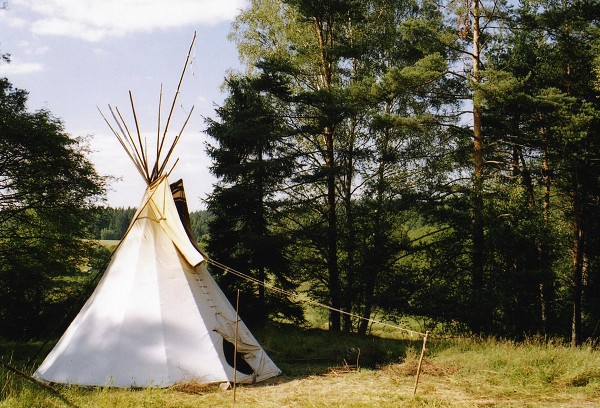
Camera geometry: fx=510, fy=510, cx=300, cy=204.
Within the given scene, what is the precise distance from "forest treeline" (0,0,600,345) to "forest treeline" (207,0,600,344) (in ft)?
0.19

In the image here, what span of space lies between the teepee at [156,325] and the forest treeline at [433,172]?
16.8 feet

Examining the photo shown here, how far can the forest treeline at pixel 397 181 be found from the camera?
13.0m

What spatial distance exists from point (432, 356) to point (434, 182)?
5.74 metres

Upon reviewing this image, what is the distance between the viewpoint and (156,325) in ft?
25.7

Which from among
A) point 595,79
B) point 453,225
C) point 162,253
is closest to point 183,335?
point 162,253

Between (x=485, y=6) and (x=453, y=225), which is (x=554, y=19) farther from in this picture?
(x=453, y=225)

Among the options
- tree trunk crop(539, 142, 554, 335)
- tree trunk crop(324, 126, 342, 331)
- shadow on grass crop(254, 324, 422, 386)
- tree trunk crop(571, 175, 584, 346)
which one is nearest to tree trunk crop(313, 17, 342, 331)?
tree trunk crop(324, 126, 342, 331)

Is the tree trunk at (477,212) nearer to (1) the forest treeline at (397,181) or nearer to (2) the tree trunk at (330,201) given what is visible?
(1) the forest treeline at (397,181)

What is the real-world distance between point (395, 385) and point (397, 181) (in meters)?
7.97

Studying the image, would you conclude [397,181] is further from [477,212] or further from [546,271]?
[546,271]

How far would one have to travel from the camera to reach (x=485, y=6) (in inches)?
520

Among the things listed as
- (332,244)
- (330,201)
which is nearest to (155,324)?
(332,244)

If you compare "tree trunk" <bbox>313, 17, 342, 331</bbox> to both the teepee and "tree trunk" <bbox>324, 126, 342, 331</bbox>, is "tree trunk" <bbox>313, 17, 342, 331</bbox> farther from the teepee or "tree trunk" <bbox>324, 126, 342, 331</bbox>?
the teepee

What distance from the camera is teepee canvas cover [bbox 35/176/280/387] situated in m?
7.50
